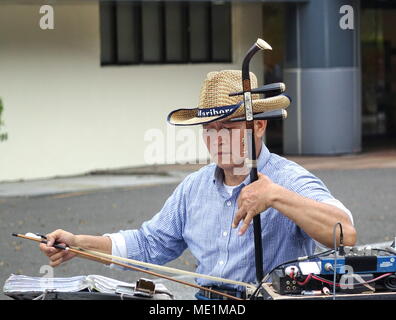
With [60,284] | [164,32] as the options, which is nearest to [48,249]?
[60,284]

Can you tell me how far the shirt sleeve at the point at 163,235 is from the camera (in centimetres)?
437

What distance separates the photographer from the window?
18578 millimetres

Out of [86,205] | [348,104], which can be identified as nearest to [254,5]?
[348,104]

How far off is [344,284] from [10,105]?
47.1 ft

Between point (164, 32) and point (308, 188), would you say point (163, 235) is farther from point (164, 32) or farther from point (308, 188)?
point (164, 32)

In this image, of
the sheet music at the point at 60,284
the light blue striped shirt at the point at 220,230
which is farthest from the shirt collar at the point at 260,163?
the sheet music at the point at 60,284

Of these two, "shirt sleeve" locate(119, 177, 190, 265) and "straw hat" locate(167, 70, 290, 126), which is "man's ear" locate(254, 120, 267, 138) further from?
"shirt sleeve" locate(119, 177, 190, 265)

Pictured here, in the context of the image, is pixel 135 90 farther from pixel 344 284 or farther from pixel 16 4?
pixel 344 284

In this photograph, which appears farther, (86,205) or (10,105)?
(10,105)

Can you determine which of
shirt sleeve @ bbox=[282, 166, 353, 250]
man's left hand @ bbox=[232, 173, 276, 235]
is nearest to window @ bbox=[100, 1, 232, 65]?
shirt sleeve @ bbox=[282, 166, 353, 250]

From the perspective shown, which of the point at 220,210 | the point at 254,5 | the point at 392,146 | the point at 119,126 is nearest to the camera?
the point at 220,210

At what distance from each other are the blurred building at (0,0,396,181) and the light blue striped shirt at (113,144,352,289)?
12.1 m

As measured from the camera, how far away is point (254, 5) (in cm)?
1975

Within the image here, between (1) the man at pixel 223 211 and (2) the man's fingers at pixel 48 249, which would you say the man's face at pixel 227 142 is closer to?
(1) the man at pixel 223 211
